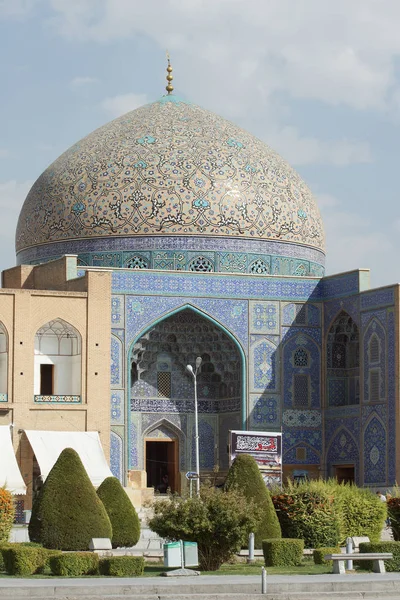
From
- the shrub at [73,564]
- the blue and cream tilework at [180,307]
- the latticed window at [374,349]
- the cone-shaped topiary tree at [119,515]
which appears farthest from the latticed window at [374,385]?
the shrub at [73,564]

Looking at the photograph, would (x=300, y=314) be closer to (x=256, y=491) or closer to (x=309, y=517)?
(x=309, y=517)

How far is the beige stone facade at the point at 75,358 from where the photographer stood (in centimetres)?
2850

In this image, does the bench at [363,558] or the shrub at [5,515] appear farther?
the shrub at [5,515]

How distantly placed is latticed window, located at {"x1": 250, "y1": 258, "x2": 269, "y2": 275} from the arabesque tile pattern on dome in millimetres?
555

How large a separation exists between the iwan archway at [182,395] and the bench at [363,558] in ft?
43.8

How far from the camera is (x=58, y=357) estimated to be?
97.2ft

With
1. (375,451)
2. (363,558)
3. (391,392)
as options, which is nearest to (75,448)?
(375,451)

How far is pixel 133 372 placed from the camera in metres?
31.1

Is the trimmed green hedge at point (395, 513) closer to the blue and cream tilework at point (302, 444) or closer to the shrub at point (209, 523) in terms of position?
the shrub at point (209, 523)

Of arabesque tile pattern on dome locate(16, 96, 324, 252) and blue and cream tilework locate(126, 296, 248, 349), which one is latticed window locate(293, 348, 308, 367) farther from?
arabesque tile pattern on dome locate(16, 96, 324, 252)

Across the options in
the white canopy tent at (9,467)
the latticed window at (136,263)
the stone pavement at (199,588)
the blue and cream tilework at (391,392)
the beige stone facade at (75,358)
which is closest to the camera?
the stone pavement at (199,588)

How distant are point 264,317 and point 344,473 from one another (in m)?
3.64

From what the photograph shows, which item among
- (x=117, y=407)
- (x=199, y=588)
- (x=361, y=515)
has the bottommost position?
(x=199, y=588)

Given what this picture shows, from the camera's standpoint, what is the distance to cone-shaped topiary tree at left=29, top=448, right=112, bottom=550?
19.5 metres
